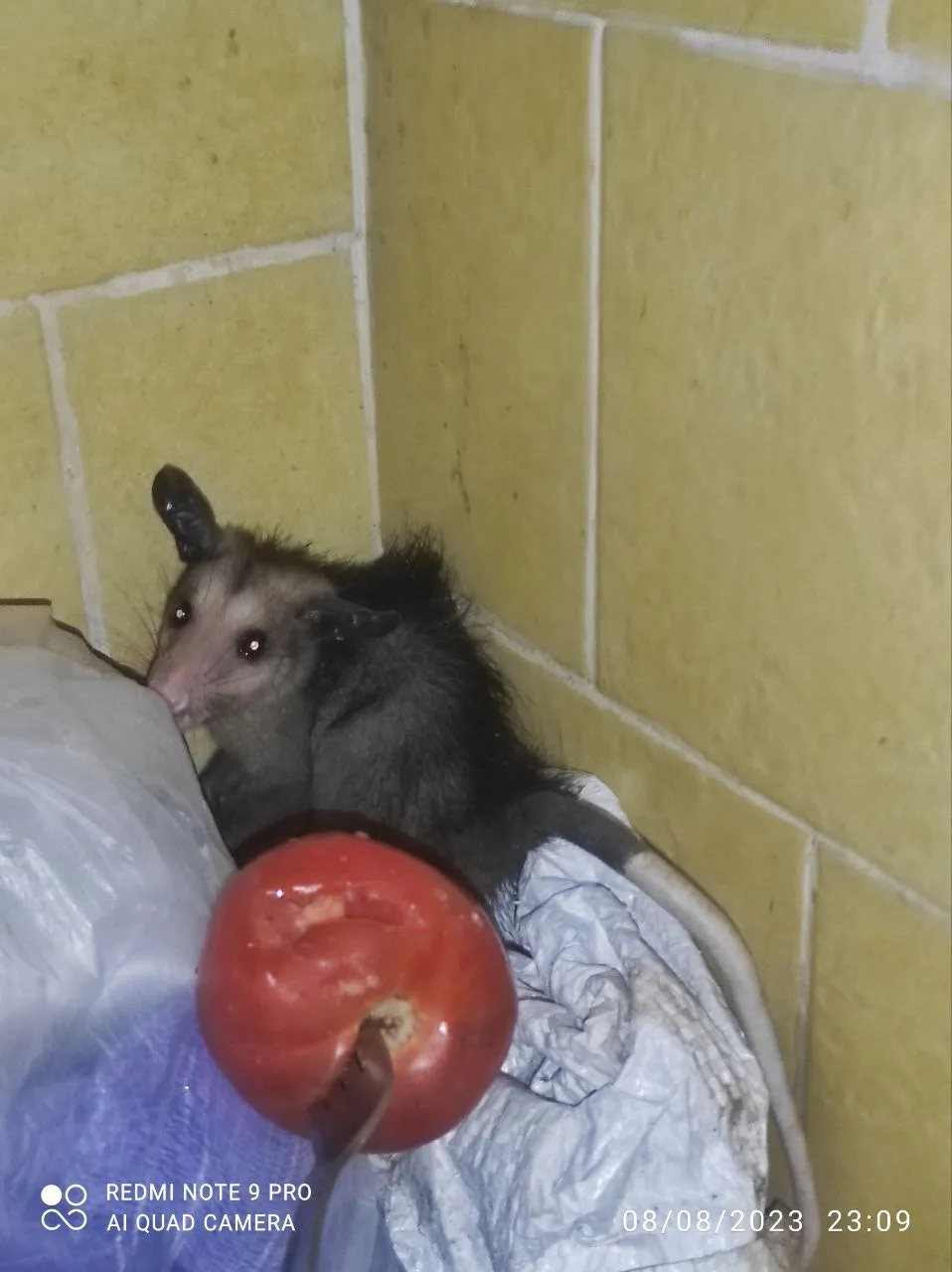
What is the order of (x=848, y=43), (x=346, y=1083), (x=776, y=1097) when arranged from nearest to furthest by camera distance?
(x=848, y=43) < (x=346, y=1083) < (x=776, y=1097)

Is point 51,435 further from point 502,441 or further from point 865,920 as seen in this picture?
point 865,920

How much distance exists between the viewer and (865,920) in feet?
2.37

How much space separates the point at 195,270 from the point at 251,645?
0.25 metres

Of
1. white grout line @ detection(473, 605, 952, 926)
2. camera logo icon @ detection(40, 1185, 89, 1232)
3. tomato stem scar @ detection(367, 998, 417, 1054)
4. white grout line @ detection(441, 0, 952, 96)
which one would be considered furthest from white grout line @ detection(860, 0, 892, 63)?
camera logo icon @ detection(40, 1185, 89, 1232)

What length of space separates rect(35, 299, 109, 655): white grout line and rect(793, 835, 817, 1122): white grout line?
1.62 ft

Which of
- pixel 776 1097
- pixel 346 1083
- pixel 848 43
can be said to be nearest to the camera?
pixel 848 43

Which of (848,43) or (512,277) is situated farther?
(512,277)

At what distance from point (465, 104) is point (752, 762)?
1.38 feet

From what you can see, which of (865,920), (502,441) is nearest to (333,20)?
(502,441)

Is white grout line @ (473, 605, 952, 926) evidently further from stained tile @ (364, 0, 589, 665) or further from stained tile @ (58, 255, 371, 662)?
stained tile @ (58, 255, 371, 662)

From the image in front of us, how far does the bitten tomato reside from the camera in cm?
68

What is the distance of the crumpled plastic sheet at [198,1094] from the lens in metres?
0.69

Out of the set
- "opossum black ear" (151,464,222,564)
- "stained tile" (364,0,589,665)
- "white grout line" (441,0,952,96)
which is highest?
"white grout line" (441,0,952,96)

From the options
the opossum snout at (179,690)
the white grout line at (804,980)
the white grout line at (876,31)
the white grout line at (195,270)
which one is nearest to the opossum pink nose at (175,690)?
the opossum snout at (179,690)
